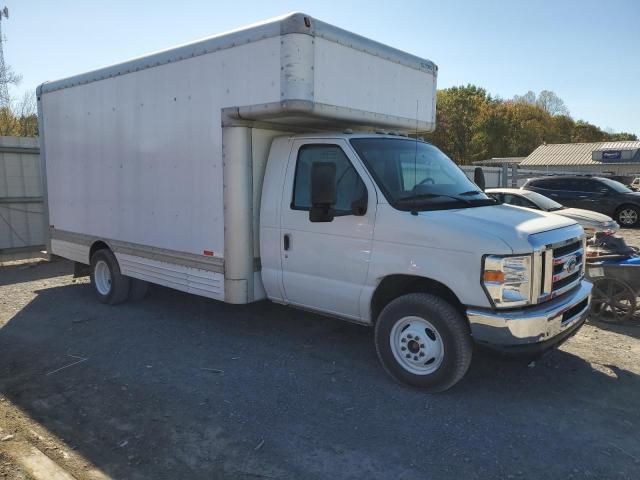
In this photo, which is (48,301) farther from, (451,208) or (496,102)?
(496,102)

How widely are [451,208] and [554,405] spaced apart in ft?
6.04

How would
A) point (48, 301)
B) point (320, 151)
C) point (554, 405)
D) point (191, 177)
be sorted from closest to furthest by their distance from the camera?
point (554, 405) → point (320, 151) → point (191, 177) → point (48, 301)

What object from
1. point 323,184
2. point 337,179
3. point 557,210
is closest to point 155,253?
point 337,179

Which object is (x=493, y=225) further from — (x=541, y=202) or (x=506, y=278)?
(x=541, y=202)

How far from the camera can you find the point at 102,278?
24.5 feet

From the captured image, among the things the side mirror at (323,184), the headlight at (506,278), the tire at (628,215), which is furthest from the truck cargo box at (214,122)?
the tire at (628,215)

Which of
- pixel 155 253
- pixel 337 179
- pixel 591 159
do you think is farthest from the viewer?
pixel 591 159

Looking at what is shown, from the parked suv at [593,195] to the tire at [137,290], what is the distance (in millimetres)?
13365

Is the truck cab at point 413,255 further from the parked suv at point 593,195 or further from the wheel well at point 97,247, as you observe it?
the parked suv at point 593,195

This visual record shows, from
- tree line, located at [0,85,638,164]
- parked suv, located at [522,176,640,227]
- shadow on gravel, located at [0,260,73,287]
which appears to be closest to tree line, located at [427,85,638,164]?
tree line, located at [0,85,638,164]

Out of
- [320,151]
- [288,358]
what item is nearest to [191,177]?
[320,151]

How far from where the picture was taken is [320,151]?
199 inches

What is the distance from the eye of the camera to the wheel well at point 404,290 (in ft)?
14.5

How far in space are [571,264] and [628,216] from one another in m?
14.7
